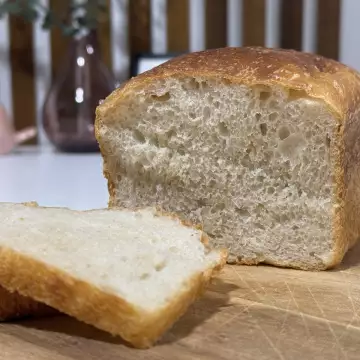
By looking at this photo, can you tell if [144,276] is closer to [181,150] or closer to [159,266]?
[159,266]

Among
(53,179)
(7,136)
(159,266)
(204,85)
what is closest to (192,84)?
(204,85)

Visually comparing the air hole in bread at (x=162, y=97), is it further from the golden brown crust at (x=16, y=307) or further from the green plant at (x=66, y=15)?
the green plant at (x=66, y=15)

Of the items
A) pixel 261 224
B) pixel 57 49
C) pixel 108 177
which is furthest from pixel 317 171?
pixel 57 49

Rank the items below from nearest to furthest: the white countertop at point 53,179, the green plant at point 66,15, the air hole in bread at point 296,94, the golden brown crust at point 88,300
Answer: the golden brown crust at point 88,300 → the air hole in bread at point 296,94 → the white countertop at point 53,179 → the green plant at point 66,15

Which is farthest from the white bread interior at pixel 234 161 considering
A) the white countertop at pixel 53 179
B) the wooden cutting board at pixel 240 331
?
the white countertop at pixel 53 179

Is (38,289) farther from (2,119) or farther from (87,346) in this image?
(2,119)

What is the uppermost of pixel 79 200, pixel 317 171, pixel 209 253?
pixel 317 171
